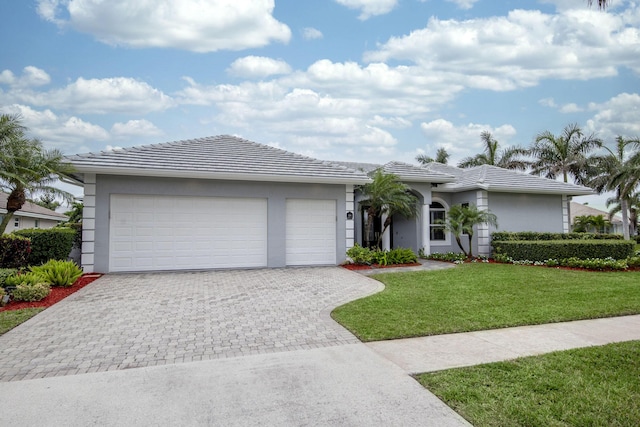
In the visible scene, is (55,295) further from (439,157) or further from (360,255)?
(439,157)

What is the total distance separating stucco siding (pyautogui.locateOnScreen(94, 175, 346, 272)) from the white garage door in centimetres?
22

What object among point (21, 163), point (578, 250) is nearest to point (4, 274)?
point (21, 163)

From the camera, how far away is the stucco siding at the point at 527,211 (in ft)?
53.5

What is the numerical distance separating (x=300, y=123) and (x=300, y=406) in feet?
55.0

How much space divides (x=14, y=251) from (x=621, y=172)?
1138 inches

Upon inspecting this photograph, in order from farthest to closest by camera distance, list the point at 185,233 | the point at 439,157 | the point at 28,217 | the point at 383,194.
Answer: the point at 439,157
the point at 28,217
the point at 383,194
the point at 185,233

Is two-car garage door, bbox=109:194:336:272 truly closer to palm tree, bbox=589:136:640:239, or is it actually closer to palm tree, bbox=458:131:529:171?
palm tree, bbox=589:136:640:239

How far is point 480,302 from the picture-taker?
24.3ft

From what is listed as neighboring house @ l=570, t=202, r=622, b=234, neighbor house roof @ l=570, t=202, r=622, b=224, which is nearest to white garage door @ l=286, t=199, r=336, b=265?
neighboring house @ l=570, t=202, r=622, b=234

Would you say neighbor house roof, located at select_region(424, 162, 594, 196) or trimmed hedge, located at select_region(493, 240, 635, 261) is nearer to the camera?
trimmed hedge, located at select_region(493, 240, 635, 261)

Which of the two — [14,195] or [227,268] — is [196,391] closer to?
[227,268]

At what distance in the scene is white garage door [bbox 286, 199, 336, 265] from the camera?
41.7 ft

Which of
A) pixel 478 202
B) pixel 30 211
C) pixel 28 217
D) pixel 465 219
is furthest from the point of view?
pixel 28 217

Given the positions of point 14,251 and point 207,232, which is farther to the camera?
point 207,232
